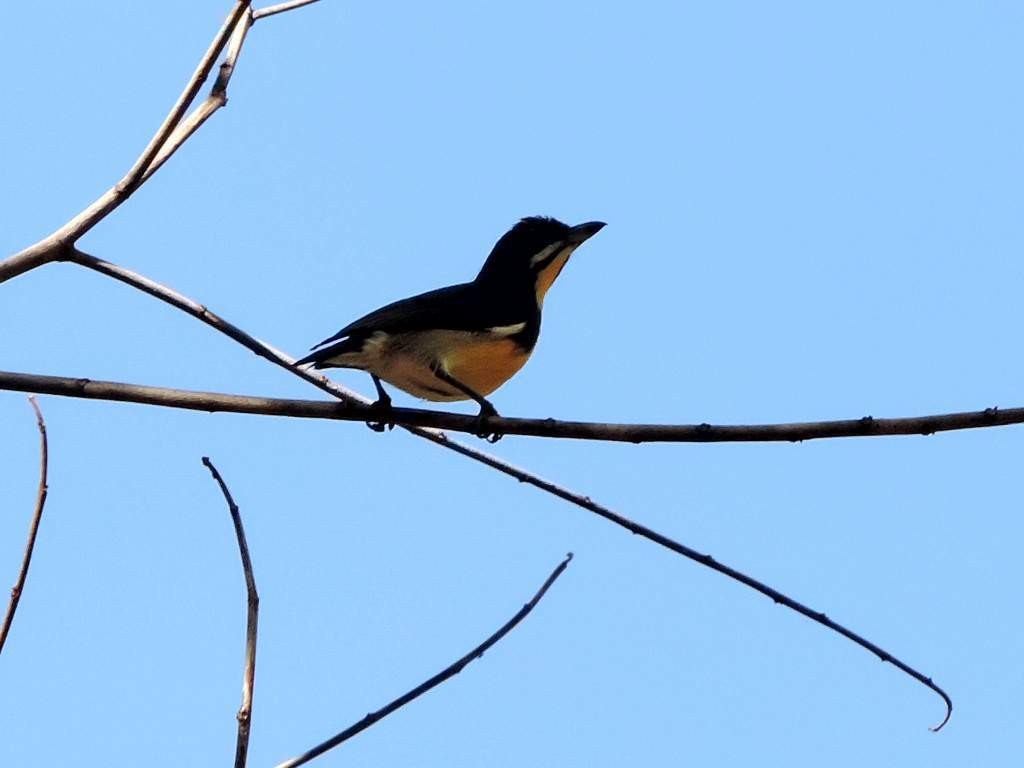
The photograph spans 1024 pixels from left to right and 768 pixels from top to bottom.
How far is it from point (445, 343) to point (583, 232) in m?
1.50

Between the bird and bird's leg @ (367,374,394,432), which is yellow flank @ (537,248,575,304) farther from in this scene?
bird's leg @ (367,374,394,432)

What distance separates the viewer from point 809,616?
13.9 ft

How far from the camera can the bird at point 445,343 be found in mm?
6685

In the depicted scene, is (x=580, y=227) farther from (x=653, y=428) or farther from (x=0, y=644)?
(x=0, y=644)

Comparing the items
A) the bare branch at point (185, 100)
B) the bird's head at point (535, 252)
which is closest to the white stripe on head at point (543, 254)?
the bird's head at point (535, 252)

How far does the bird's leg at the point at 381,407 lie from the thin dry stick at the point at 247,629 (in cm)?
97

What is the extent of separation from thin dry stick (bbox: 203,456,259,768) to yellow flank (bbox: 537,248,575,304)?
4034 mm

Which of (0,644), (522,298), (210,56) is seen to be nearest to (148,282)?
(210,56)

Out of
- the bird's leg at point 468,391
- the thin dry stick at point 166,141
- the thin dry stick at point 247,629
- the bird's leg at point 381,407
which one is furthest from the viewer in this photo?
the bird's leg at point 468,391

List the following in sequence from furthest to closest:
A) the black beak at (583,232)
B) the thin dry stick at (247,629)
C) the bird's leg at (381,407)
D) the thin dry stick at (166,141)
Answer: the black beak at (583,232)
the bird's leg at (381,407)
the thin dry stick at (166,141)
the thin dry stick at (247,629)

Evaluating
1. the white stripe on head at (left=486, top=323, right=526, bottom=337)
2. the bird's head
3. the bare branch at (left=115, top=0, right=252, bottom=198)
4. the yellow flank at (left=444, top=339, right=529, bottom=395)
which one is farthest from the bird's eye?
the bare branch at (left=115, top=0, right=252, bottom=198)

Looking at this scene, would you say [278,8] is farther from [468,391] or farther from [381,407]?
[468,391]

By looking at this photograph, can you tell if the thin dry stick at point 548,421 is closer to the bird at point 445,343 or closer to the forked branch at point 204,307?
the forked branch at point 204,307

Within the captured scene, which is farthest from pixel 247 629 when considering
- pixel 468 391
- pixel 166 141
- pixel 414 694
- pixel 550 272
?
pixel 550 272
